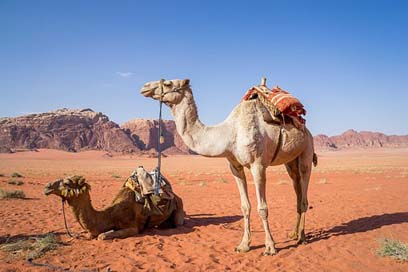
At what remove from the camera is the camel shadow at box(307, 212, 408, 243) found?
749cm

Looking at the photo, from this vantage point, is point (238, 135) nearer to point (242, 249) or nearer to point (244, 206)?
point (244, 206)

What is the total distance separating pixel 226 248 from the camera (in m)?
6.50

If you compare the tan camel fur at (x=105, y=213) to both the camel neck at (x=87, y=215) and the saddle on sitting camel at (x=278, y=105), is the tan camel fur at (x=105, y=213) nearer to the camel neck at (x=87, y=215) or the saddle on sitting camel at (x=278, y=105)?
the camel neck at (x=87, y=215)

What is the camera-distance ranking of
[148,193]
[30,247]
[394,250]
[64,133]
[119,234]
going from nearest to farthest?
[394,250], [30,247], [119,234], [148,193], [64,133]

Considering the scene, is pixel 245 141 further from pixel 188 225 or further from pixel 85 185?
pixel 188 225

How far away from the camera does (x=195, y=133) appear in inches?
228

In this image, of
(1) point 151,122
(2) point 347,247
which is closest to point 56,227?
(2) point 347,247

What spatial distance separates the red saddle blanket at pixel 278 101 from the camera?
6125mm

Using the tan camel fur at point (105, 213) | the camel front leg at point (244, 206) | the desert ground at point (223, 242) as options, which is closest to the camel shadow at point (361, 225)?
the desert ground at point (223, 242)

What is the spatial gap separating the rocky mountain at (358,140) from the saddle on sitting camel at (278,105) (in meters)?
167

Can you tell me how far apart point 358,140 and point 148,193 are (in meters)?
189

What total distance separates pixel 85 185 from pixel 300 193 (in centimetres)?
456

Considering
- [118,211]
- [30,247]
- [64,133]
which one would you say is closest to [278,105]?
[118,211]

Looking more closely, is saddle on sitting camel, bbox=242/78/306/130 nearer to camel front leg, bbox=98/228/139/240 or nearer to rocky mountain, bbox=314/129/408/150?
camel front leg, bbox=98/228/139/240
